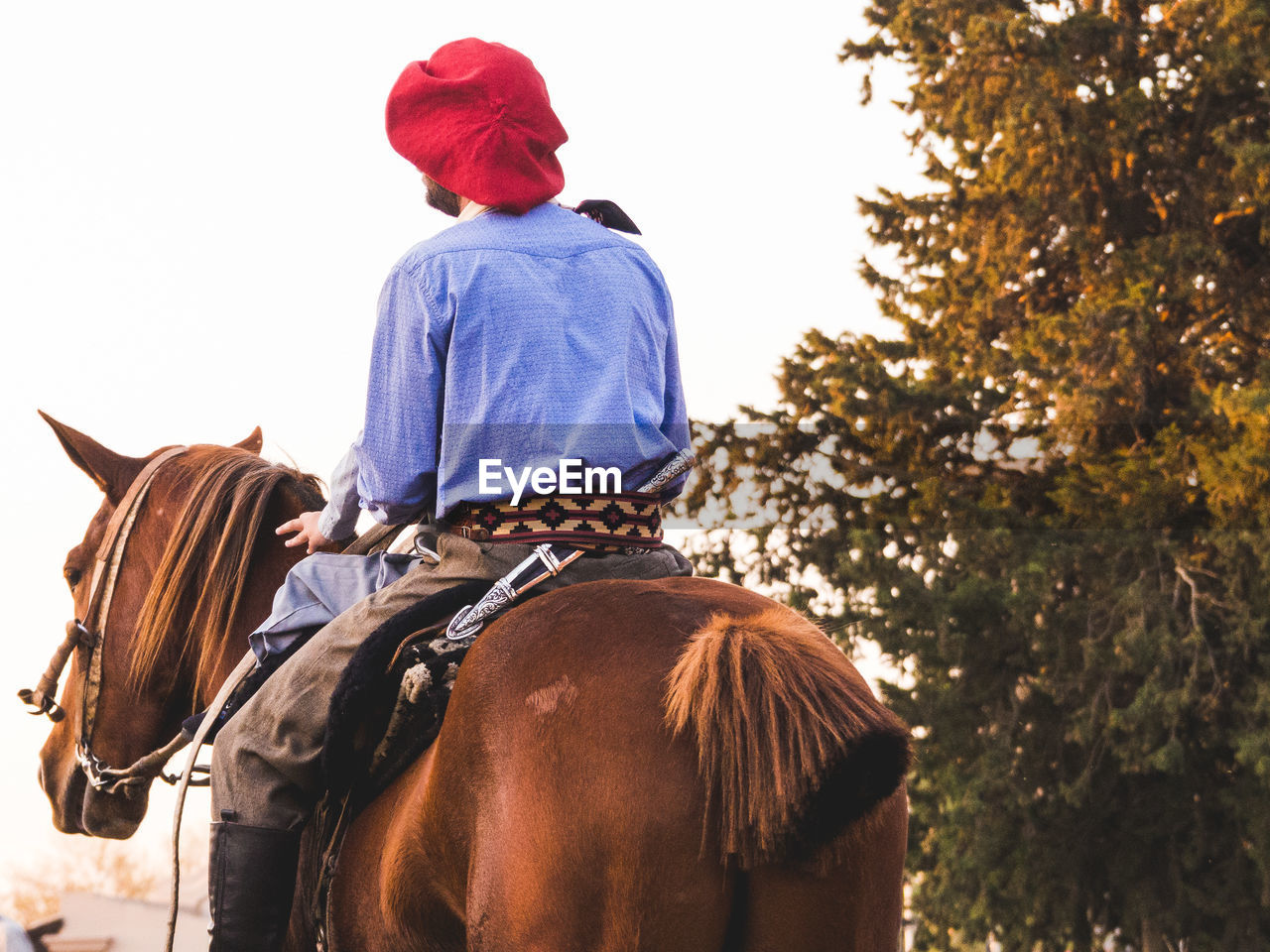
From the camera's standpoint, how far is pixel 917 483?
11.1 m

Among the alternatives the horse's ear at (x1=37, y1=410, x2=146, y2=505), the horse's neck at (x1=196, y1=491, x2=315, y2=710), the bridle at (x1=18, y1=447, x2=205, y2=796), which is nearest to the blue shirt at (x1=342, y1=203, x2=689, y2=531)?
the horse's neck at (x1=196, y1=491, x2=315, y2=710)

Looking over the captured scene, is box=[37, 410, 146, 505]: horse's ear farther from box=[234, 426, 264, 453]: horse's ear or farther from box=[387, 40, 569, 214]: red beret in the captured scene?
box=[387, 40, 569, 214]: red beret

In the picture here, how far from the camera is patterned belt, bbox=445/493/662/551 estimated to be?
92.0 inches

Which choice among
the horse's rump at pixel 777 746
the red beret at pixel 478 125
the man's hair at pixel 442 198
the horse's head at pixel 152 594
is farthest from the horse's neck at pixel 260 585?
the horse's rump at pixel 777 746

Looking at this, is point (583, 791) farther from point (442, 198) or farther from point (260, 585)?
point (260, 585)

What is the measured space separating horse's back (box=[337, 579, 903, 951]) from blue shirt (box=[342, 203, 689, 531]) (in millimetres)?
372

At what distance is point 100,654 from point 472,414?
5.27ft

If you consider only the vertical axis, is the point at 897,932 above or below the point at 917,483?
below

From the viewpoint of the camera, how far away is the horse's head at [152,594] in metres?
3.14

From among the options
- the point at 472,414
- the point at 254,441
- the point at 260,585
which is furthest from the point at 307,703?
the point at 254,441

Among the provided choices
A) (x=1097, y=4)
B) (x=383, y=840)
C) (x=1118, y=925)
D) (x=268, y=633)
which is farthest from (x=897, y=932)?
(x=1097, y=4)

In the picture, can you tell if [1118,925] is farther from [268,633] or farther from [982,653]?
[268,633]

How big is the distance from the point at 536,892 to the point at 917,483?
9.77m

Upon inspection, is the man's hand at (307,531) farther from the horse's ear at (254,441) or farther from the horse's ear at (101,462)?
the horse's ear at (254,441)
